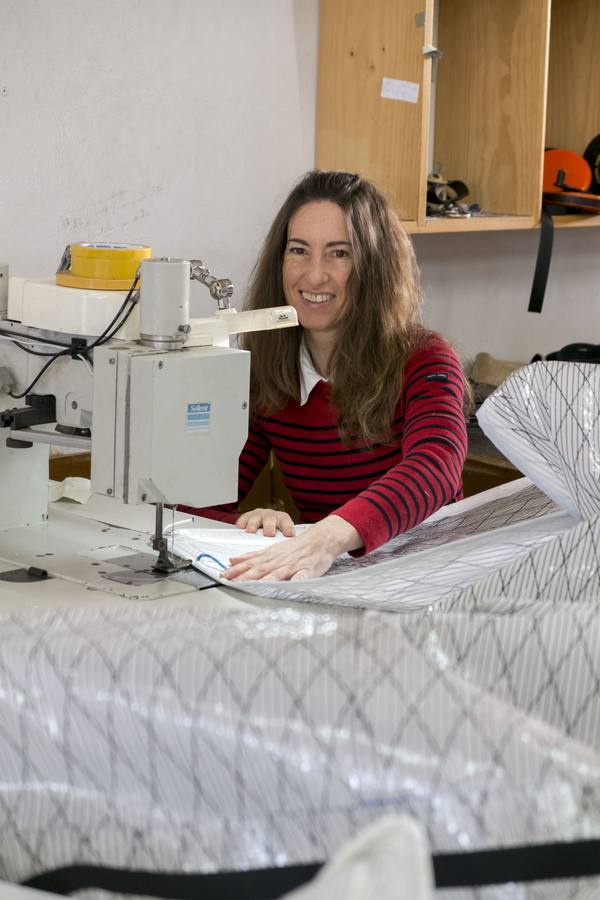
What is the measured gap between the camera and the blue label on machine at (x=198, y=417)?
1286 millimetres

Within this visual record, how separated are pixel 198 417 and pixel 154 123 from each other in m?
1.36

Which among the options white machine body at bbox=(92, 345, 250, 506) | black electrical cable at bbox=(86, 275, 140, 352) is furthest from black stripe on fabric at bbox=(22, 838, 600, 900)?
black electrical cable at bbox=(86, 275, 140, 352)

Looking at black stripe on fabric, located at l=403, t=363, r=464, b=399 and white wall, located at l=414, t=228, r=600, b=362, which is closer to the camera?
black stripe on fabric, located at l=403, t=363, r=464, b=399

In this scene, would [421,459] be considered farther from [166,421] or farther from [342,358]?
[166,421]

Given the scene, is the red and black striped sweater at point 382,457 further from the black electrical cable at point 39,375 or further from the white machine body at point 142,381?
the black electrical cable at point 39,375

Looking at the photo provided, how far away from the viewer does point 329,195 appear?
80.0 inches

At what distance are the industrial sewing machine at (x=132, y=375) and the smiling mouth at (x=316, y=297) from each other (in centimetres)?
55

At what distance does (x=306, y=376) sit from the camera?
204cm

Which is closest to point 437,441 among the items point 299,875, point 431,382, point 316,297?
point 431,382

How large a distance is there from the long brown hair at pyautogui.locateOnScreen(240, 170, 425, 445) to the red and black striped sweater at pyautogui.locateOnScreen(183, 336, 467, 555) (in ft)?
0.11

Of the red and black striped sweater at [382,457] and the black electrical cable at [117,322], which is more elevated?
the black electrical cable at [117,322]

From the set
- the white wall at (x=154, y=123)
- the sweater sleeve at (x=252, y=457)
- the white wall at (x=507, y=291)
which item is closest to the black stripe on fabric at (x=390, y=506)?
the sweater sleeve at (x=252, y=457)

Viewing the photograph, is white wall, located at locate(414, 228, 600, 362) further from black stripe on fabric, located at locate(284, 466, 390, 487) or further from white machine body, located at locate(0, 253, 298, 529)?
white machine body, located at locate(0, 253, 298, 529)

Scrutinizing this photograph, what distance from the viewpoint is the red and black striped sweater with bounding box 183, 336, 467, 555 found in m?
1.67
